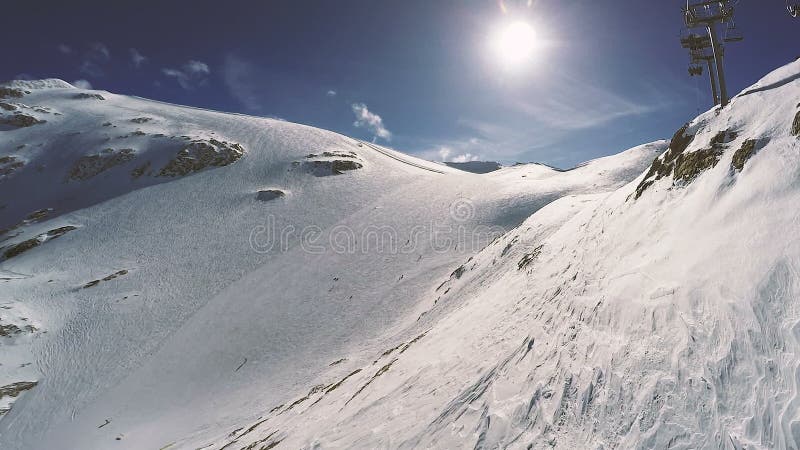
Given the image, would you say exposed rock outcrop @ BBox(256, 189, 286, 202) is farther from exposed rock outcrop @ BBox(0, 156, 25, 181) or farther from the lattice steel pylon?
exposed rock outcrop @ BBox(0, 156, 25, 181)

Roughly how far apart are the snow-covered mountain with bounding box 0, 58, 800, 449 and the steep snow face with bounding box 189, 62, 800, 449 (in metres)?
0.04

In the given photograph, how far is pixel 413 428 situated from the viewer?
7531 millimetres

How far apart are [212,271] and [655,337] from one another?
130ft

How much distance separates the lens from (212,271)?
36594 mm

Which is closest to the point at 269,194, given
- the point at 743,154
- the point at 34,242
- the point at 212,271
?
the point at 212,271

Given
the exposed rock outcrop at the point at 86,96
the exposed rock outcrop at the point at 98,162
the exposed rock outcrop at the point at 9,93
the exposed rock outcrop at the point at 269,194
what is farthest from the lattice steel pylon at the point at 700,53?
the exposed rock outcrop at the point at 9,93

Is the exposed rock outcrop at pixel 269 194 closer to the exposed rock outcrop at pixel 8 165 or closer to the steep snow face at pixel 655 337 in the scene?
the steep snow face at pixel 655 337

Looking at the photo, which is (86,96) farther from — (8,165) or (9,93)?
(8,165)

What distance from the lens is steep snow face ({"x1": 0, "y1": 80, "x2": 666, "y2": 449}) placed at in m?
21.3

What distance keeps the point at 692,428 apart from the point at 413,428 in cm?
502

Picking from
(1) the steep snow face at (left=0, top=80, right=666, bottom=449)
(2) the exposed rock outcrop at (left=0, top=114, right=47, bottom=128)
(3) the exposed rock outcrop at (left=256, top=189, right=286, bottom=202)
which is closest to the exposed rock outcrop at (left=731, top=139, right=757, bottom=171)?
(1) the steep snow face at (left=0, top=80, right=666, bottom=449)

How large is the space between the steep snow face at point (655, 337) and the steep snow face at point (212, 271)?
70.2 inches

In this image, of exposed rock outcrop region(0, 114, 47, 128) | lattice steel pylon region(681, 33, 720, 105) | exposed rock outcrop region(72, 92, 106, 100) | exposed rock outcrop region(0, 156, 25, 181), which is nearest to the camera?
lattice steel pylon region(681, 33, 720, 105)

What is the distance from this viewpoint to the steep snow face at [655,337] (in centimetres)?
474
